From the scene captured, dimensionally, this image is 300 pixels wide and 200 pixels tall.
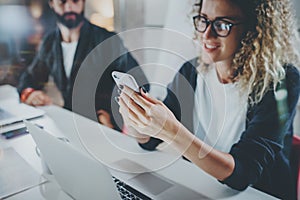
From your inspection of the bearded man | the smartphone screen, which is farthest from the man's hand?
the smartphone screen

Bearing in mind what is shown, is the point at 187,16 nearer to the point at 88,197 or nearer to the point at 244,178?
the point at 244,178

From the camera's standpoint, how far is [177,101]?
1020mm

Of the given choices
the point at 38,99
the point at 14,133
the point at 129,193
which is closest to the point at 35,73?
the point at 38,99

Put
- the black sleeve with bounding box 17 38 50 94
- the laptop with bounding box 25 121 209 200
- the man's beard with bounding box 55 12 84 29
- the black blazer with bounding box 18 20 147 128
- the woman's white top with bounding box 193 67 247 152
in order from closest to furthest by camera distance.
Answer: the laptop with bounding box 25 121 209 200
the woman's white top with bounding box 193 67 247 152
the black blazer with bounding box 18 20 147 128
the man's beard with bounding box 55 12 84 29
the black sleeve with bounding box 17 38 50 94

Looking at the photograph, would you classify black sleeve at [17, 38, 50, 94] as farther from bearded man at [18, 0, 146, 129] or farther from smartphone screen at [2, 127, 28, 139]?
smartphone screen at [2, 127, 28, 139]

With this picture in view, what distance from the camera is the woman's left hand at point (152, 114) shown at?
917 millimetres

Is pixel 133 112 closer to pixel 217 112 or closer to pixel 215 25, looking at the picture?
pixel 217 112

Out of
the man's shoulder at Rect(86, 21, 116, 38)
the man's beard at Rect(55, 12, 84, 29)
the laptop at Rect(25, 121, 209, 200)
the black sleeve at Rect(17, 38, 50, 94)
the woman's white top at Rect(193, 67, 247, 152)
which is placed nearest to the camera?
the laptop at Rect(25, 121, 209, 200)

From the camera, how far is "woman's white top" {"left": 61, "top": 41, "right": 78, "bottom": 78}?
5.33ft

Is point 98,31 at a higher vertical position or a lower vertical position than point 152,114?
higher

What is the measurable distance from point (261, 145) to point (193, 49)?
368 mm

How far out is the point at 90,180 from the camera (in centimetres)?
83

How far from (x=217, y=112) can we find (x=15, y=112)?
1085mm

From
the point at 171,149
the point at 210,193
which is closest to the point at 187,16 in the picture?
the point at 171,149
